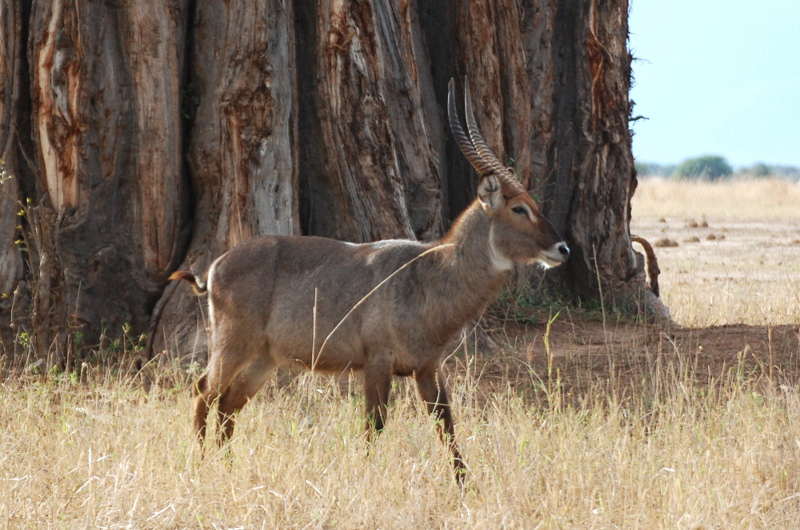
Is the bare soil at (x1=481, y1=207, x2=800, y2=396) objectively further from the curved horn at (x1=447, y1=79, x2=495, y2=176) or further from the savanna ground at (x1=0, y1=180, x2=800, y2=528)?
the curved horn at (x1=447, y1=79, x2=495, y2=176)

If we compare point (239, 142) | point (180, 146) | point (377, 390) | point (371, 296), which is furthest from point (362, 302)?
point (180, 146)

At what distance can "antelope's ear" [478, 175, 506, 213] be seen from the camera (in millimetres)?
5805

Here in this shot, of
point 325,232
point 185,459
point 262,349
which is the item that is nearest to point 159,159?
point 325,232

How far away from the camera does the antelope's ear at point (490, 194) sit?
229 inches

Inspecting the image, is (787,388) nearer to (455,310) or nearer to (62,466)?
(455,310)

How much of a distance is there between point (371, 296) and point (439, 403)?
70 centimetres

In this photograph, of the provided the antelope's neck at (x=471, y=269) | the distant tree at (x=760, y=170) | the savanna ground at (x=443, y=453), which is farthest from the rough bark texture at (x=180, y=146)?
the distant tree at (x=760, y=170)

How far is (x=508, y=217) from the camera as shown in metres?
5.82

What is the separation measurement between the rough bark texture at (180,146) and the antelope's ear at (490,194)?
1964 millimetres

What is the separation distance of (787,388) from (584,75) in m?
4.71

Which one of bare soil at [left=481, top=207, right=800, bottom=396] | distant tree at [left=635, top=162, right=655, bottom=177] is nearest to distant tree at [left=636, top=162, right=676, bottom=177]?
distant tree at [left=635, top=162, right=655, bottom=177]

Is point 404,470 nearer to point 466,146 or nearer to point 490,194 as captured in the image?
point 490,194

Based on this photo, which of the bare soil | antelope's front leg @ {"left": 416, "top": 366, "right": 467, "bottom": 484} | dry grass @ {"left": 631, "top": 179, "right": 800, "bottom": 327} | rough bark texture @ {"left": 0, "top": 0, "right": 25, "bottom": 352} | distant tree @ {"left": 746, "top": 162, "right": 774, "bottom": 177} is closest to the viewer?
antelope's front leg @ {"left": 416, "top": 366, "right": 467, "bottom": 484}

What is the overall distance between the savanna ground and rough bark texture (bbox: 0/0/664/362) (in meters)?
0.68
